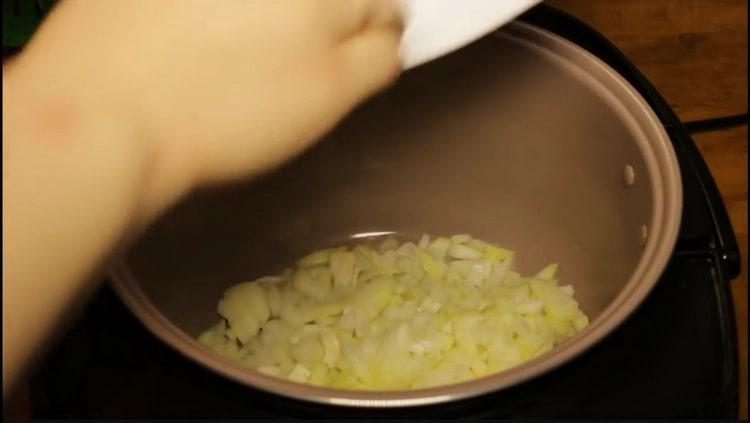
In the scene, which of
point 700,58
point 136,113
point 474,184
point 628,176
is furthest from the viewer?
point 700,58

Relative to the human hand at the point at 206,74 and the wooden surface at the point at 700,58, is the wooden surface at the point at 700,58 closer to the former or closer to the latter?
the wooden surface at the point at 700,58

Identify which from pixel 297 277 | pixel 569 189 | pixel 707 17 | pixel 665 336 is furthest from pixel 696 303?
pixel 707 17

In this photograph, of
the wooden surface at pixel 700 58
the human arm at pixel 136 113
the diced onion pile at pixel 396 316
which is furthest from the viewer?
the wooden surface at pixel 700 58

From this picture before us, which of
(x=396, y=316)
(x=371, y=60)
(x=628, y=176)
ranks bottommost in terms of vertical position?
(x=396, y=316)

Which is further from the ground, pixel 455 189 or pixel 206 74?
pixel 206 74

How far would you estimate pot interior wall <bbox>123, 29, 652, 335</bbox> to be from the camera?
2.15 ft

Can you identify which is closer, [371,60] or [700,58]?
[371,60]

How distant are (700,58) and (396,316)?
39cm

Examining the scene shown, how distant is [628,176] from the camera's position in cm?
63

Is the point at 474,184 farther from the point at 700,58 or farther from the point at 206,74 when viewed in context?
the point at 206,74

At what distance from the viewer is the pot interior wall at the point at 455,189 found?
66 centimetres

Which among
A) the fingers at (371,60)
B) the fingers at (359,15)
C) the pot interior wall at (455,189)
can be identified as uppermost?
the fingers at (359,15)

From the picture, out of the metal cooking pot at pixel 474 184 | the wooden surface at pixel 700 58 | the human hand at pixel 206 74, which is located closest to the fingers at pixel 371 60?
the human hand at pixel 206 74

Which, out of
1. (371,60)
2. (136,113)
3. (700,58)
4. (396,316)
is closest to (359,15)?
(371,60)
